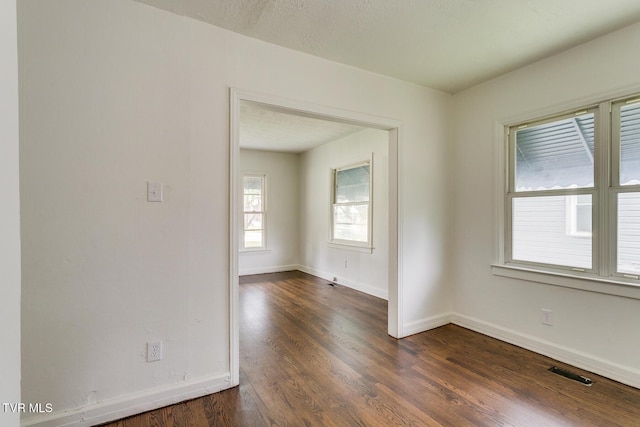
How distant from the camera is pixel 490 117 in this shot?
10.3 ft

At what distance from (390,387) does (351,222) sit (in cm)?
331

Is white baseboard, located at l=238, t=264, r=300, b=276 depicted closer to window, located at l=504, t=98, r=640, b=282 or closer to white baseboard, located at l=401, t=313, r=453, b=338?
white baseboard, located at l=401, t=313, r=453, b=338

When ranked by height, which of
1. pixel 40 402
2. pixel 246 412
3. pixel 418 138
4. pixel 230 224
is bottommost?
pixel 246 412

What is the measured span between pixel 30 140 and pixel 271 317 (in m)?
2.75

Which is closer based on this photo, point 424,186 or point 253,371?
point 253,371

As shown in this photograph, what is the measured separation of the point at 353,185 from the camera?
208 inches

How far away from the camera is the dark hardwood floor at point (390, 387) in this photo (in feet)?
6.12

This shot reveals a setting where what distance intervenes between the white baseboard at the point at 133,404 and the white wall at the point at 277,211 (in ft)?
13.5

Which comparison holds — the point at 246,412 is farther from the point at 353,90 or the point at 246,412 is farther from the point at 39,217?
the point at 353,90

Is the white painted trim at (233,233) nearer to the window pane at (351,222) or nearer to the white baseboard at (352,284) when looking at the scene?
the white baseboard at (352,284)

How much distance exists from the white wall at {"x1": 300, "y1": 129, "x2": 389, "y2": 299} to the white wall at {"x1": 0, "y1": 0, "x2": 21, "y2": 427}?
4.01 meters

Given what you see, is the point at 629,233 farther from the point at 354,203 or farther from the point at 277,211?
the point at 277,211

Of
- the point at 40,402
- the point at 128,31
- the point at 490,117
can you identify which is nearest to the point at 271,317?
the point at 40,402

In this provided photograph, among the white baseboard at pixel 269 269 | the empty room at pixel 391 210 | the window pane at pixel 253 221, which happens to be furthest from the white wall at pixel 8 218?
the window pane at pixel 253 221
